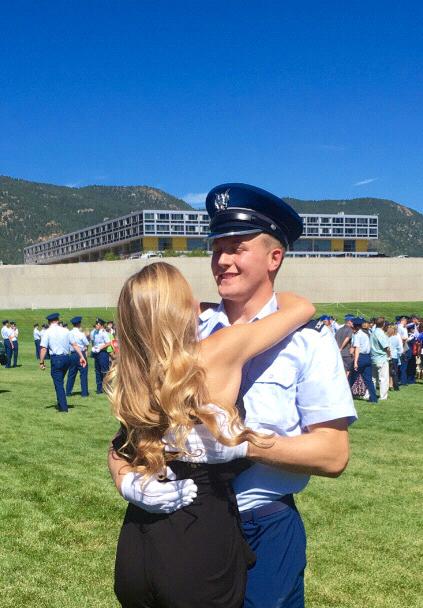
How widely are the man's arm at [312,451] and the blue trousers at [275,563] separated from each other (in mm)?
211

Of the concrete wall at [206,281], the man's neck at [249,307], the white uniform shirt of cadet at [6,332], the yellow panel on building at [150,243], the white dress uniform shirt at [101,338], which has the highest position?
the yellow panel on building at [150,243]

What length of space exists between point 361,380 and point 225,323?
45.5 ft

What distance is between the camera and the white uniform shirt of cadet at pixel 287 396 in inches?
82.8

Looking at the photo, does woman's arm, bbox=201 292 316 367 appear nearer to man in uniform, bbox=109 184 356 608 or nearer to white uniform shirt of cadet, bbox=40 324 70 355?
man in uniform, bbox=109 184 356 608

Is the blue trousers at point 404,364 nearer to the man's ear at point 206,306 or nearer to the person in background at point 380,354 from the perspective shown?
the person in background at point 380,354

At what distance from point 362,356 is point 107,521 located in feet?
31.9

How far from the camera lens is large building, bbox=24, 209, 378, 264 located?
11438cm

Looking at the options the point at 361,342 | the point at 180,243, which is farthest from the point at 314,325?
the point at 180,243

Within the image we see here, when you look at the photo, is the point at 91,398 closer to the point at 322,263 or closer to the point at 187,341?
the point at 187,341

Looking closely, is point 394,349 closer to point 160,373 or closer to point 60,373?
point 60,373

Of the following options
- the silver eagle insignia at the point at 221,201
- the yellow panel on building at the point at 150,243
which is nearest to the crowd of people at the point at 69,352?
the silver eagle insignia at the point at 221,201

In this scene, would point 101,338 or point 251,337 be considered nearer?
point 251,337

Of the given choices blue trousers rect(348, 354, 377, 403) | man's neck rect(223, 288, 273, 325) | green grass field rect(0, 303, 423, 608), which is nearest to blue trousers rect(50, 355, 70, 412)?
green grass field rect(0, 303, 423, 608)

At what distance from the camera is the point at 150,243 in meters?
115
